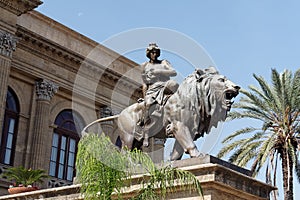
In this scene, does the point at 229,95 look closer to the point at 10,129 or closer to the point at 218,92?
the point at 218,92

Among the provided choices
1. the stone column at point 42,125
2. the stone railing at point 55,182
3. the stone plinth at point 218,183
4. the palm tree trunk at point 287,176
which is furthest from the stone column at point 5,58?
the stone plinth at point 218,183

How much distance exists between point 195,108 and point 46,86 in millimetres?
18584

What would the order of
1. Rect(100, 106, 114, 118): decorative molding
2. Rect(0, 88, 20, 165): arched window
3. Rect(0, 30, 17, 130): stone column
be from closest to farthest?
Rect(0, 30, 17, 130): stone column, Rect(0, 88, 20, 165): arched window, Rect(100, 106, 114, 118): decorative molding

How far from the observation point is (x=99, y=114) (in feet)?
98.2

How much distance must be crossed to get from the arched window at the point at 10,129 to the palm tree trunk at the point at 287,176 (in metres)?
12.0

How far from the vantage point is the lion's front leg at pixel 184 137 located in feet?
29.1

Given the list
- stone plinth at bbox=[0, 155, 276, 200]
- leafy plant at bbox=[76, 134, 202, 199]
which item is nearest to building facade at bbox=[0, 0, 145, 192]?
stone plinth at bbox=[0, 155, 276, 200]

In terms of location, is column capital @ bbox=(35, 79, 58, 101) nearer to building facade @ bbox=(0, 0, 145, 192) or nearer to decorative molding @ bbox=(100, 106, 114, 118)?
building facade @ bbox=(0, 0, 145, 192)

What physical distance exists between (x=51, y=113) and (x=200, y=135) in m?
19.3

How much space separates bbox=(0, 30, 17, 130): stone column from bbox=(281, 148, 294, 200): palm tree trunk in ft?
38.8

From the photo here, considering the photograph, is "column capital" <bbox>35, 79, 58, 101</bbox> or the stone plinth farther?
"column capital" <bbox>35, 79, 58, 101</bbox>

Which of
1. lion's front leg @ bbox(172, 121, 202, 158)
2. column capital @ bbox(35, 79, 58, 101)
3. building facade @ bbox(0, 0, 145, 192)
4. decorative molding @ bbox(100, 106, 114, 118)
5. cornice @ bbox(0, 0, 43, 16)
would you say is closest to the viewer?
lion's front leg @ bbox(172, 121, 202, 158)

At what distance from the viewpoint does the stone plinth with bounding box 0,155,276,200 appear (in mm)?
7880

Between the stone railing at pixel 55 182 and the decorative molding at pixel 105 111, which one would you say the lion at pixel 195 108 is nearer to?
the stone railing at pixel 55 182
